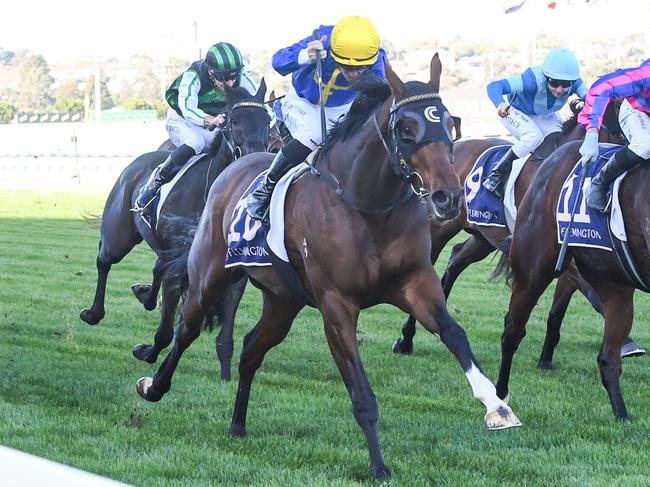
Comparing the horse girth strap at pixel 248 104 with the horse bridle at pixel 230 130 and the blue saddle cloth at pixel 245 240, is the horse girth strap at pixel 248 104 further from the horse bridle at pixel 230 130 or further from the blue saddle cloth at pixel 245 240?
the blue saddle cloth at pixel 245 240

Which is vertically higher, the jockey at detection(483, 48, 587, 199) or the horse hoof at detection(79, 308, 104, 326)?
the jockey at detection(483, 48, 587, 199)

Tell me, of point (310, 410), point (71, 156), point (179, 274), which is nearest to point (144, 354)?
point (179, 274)

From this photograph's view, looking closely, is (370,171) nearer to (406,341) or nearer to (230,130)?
(230,130)

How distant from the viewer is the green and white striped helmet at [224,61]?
8.02 metres

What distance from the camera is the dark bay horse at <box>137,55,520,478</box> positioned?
453cm

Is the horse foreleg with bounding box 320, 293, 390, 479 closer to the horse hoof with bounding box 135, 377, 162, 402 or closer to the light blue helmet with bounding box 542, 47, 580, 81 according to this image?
the horse hoof with bounding box 135, 377, 162, 402

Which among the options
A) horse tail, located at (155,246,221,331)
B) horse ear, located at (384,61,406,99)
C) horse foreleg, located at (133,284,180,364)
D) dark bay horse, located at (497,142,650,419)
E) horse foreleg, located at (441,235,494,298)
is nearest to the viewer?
horse ear, located at (384,61,406,99)

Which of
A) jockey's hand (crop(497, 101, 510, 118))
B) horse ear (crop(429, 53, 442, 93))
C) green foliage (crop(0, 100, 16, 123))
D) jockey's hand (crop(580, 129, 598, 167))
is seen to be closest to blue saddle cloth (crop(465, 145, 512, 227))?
jockey's hand (crop(497, 101, 510, 118))

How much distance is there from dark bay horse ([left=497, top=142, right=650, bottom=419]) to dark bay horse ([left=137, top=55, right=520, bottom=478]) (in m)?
1.41

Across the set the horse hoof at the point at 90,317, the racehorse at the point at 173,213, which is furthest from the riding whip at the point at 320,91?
the horse hoof at the point at 90,317

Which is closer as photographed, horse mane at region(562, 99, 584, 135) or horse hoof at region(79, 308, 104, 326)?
horse mane at region(562, 99, 584, 135)

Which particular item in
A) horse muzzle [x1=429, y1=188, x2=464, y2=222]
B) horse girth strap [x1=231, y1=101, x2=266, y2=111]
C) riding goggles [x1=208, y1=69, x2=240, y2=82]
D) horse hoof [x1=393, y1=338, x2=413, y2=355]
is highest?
horse muzzle [x1=429, y1=188, x2=464, y2=222]

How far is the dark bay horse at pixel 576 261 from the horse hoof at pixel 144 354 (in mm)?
2298

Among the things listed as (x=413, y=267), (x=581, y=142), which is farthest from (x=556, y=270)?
(x=413, y=267)
